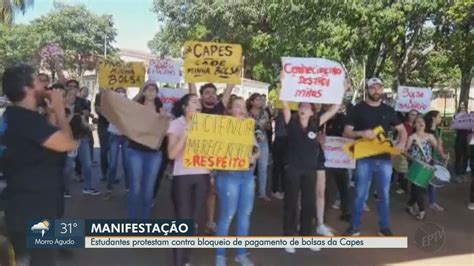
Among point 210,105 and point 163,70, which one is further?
point 163,70

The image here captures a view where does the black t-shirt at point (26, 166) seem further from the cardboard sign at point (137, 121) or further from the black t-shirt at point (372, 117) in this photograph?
the black t-shirt at point (372, 117)

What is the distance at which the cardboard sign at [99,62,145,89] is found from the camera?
8641 millimetres

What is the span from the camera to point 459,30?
55.2 feet

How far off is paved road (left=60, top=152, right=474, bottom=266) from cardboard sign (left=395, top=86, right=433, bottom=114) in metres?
1.50

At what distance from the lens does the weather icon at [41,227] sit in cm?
403

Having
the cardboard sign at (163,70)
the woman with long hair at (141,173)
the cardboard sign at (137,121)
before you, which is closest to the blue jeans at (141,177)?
the woman with long hair at (141,173)

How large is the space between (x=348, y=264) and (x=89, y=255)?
8.45 feet

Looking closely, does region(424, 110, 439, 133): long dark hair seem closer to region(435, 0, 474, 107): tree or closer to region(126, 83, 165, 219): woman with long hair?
region(126, 83, 165, 219): woman with long hair

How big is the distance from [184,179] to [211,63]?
1893 mm

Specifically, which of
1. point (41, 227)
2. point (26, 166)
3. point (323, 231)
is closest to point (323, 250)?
point (323, 231)

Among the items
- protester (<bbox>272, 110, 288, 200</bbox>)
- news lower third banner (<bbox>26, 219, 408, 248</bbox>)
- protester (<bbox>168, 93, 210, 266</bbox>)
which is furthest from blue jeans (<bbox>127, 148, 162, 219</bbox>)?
protester (<bbox>272, 110, 288, 200</bbox>)

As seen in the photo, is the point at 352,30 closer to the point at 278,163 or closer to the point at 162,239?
the point at 278,163

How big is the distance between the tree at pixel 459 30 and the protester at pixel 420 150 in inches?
252

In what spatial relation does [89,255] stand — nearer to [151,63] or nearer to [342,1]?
[151,63]
